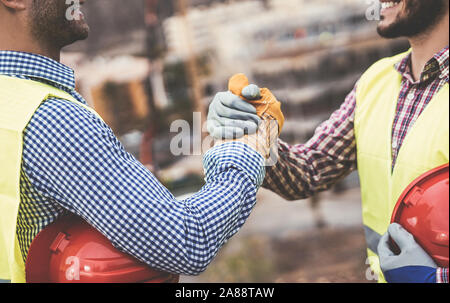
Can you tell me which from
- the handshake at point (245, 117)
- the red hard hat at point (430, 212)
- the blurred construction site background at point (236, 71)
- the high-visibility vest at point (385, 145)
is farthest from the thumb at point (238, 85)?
the blurred construction site background at point (236, 71)

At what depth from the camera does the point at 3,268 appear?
1373 mm

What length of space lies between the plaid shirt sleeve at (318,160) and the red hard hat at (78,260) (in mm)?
656

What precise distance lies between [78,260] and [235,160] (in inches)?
19.8

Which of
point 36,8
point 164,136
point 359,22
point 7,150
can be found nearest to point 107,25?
point 164,136

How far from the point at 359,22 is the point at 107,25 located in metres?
2.18

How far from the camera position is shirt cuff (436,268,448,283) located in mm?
1317

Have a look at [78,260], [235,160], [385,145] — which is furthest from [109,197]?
[385,145]

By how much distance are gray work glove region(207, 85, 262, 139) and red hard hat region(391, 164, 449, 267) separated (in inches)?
19.1

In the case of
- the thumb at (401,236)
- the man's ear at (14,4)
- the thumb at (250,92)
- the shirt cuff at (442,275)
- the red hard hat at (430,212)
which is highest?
the man's ear at (14,4)

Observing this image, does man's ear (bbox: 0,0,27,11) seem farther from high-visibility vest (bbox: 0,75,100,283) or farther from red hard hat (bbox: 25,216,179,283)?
red hard hat (bbox: 25,216,179,283)

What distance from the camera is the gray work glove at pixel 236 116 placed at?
1.56 meters

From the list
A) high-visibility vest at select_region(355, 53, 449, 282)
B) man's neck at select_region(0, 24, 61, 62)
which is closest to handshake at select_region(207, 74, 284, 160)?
high-visibility vest at select_region(355, 53, 449, 282)

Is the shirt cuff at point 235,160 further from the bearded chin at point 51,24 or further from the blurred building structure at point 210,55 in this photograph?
the blurred building structure at point 210,55
